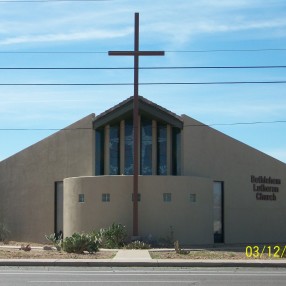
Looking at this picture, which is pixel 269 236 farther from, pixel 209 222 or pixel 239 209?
pixel 209 222

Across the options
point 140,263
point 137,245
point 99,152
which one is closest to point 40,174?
point 99,152

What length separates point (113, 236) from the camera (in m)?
29.0

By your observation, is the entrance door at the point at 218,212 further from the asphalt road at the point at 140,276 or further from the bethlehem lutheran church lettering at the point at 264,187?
the asphalt road at the point at 140,276

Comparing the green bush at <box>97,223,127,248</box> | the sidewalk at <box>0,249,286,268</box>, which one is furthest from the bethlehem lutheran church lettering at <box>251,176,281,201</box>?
the sidewalk at <box>0,249,286,268</box>

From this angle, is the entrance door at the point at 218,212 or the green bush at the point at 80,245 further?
the entrance door at the point at 218,212

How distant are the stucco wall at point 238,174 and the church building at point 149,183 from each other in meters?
0.05

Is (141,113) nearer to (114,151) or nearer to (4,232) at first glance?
(114,151)

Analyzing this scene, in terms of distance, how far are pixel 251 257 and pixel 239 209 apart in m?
12.5

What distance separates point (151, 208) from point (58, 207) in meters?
7.03

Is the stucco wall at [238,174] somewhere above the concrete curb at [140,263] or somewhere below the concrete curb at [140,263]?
above

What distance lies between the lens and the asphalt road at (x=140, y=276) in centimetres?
1503

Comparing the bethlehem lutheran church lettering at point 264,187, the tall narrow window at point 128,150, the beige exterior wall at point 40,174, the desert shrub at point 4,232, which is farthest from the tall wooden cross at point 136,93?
the desert shrub at point 4,232

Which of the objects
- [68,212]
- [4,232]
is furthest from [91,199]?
[4,232]

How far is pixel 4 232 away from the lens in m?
36.6
